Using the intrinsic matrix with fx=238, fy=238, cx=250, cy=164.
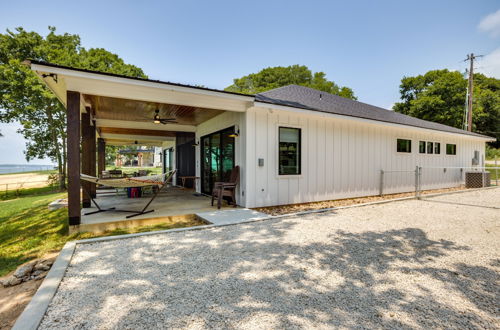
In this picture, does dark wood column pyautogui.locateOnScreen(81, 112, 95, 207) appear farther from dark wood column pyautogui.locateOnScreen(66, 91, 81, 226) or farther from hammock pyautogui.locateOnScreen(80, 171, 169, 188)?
dark wood column pyautogui.locateOnScreen(66, 91, 81, 226)

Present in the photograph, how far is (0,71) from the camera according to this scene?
12.4 m

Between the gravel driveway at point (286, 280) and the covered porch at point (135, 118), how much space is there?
1.60 meters

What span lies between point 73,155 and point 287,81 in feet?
88.7

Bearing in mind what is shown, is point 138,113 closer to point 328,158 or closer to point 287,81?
point 328,158

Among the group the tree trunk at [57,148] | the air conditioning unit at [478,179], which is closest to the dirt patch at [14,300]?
the tree trunk at [57,148]

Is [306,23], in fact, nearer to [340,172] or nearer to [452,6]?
[452,6]

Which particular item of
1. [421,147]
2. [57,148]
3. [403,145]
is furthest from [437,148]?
[57,148]

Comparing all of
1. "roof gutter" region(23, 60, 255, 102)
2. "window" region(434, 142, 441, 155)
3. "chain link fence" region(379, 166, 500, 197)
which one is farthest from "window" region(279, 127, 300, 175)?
"window" region(434, 142, 441, 155)

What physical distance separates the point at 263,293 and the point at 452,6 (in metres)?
12.4

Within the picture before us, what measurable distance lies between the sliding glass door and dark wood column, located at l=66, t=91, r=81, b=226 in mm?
3490

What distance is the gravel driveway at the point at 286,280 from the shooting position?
1.81 meters

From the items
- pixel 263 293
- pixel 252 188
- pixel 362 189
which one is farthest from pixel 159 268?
pixel 362 189

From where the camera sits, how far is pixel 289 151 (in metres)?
6.66

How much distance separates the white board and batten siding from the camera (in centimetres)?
616
